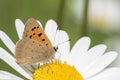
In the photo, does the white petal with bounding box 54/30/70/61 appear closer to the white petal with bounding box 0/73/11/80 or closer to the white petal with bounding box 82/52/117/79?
the white petal with bounding box 82/52/117/79

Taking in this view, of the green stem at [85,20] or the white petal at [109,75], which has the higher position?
the green stem at [85,20]

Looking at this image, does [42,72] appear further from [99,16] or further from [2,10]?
[99,16]

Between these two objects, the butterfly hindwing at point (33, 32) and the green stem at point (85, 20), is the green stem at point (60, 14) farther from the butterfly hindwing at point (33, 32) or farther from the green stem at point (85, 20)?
the butterfly hindwing at point (33, 32)

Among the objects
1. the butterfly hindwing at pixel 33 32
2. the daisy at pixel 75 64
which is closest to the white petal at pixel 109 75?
the daisy at pixel 75 64

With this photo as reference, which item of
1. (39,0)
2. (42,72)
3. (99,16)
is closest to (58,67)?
(42,72)

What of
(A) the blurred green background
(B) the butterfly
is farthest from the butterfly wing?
(A) the blurred green background

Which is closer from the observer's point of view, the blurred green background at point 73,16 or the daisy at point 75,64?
the daisy at point 75,64
